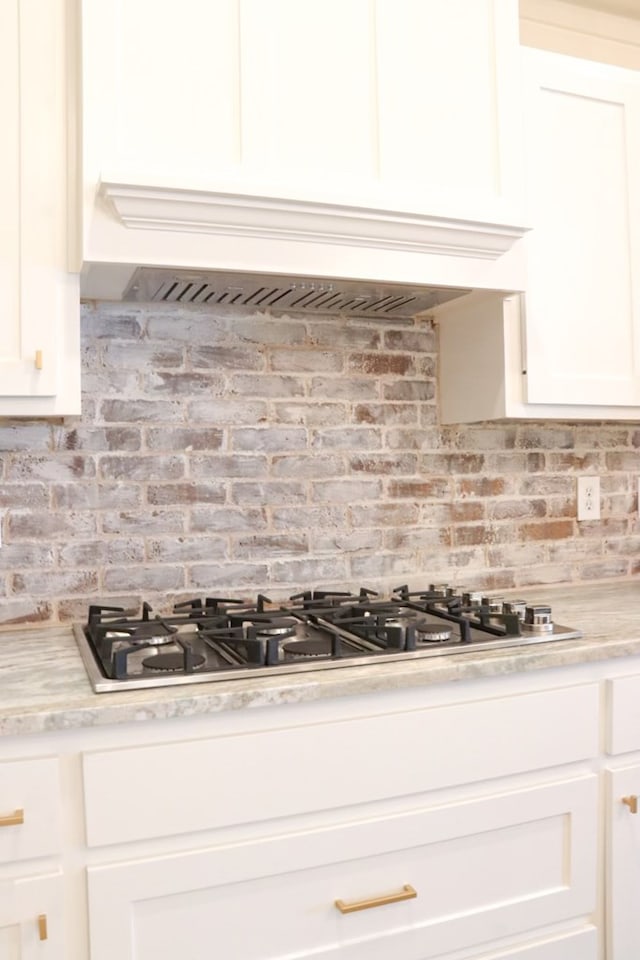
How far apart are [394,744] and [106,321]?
118 cm

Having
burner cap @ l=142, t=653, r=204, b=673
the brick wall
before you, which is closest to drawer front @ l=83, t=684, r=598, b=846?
burner cap @ l=142, t=653, r=204, b=673

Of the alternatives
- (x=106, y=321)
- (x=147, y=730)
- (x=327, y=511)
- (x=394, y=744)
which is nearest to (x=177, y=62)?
(x=106, y=321)

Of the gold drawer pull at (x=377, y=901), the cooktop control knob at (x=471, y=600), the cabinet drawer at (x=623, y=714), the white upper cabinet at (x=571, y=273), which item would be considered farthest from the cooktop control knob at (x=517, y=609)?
the gold drawer pull at (x=377, y=901)

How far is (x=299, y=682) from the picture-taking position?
141cm

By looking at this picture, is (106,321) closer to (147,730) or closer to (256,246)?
Answer: (256,246)

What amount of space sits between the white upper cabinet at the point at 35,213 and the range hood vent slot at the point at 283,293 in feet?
0.62

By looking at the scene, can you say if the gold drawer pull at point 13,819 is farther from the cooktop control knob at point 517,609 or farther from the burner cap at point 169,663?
the cooktop control knob at point 517,609

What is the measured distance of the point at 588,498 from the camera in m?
2.49

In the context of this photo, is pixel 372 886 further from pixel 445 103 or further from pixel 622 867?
pixel 445 103

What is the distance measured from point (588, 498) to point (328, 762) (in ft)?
4.54

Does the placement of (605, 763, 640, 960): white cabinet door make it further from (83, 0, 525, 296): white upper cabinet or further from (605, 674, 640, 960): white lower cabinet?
(83, 0, 525, 296): white upper cabinet

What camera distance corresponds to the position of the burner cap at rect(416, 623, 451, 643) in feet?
5.42

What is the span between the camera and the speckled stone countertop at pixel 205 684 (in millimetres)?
1292

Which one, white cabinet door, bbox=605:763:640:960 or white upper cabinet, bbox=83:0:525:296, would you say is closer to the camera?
white upper cabinet, bbox=83:0:525:296
